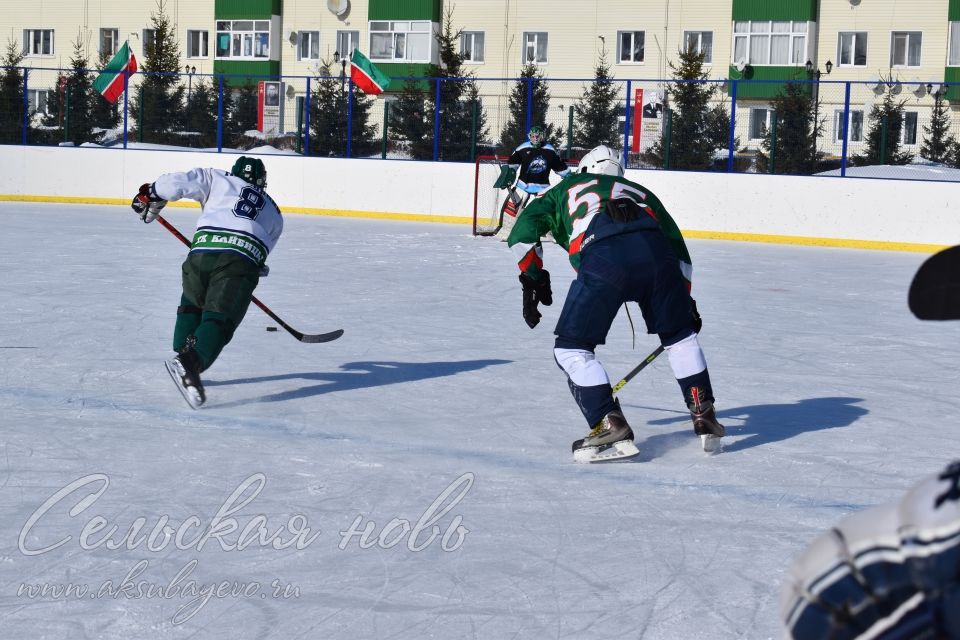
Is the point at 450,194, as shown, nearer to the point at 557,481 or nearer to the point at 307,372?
the point at 307,372

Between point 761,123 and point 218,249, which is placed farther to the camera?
point 761,123

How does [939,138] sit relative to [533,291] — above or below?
above

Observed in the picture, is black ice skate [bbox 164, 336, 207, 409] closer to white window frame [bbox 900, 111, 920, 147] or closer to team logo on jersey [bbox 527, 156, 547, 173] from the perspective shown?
team logo on jersey [bbox 527, 156, 547, 173]

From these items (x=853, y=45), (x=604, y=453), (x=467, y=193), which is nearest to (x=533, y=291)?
(x=604, y=453)

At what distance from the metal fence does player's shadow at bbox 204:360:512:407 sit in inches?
386

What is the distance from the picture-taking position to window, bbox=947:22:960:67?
2875 cm

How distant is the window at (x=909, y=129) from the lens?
1756 centimetres

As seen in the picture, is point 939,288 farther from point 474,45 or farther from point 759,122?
point 474,45

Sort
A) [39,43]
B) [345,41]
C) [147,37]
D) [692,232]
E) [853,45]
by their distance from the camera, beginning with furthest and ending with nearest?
[39,43], [147,37], [345,41], [853,45], [692,232]

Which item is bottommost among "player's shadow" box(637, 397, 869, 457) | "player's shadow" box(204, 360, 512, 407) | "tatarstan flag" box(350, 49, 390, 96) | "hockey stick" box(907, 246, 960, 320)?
"player's shadow" box(637, 397, 869, 457)

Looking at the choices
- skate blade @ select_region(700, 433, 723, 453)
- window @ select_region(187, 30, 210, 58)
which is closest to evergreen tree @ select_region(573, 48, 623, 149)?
skate blade @ select_region(700, 433, 723, 453)

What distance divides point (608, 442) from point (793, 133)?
13.2 metres

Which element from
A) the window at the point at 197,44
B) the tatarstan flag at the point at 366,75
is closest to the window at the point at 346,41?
the window at the point at 197,44

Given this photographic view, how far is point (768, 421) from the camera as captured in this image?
5.00m
